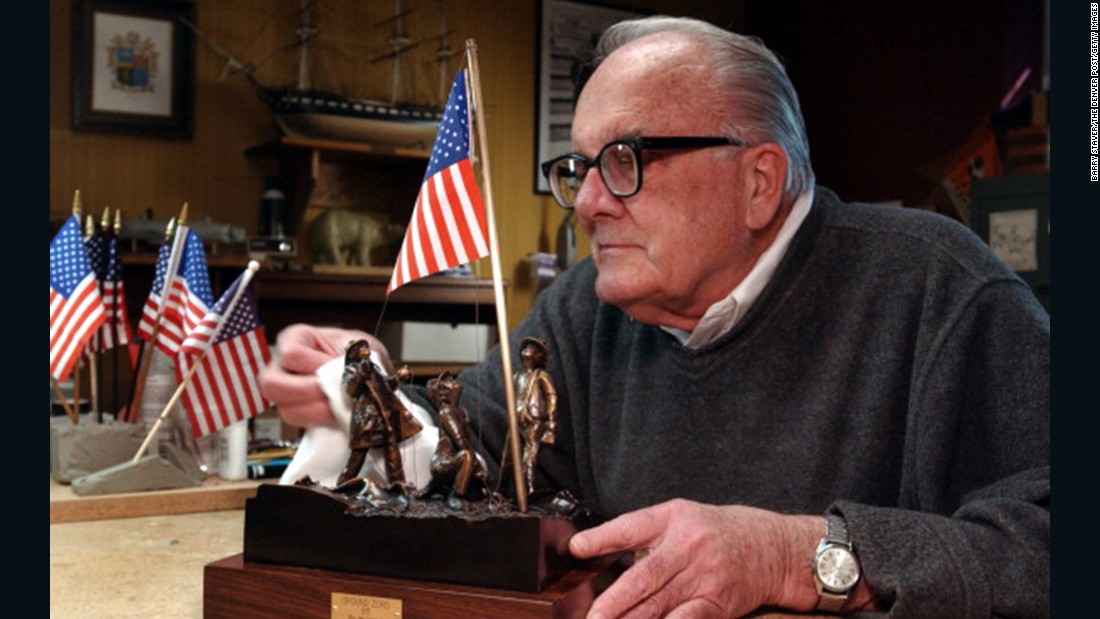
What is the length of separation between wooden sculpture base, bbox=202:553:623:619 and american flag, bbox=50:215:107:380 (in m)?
1.18

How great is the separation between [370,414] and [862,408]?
0.63 meters

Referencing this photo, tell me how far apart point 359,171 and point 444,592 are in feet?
11.4

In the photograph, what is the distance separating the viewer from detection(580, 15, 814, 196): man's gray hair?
1.43m

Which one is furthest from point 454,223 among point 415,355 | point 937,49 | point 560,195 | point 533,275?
point 937,49

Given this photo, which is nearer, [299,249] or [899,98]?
[299,249]

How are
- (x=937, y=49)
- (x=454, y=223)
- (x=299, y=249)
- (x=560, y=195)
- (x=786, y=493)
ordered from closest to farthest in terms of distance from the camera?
(x=454, y=223)
(x=786, y=493)
(x=560, y=195)
(x=299, y=249)
(x=937, y=49)

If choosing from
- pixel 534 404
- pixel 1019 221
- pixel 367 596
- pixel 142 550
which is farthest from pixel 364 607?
pixel 1019 221

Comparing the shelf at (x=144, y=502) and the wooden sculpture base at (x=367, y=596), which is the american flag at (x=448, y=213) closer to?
the wooden sculpture base at (x=367, y=596)

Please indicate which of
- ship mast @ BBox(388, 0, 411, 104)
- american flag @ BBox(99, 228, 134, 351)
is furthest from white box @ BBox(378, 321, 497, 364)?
american flag @ BBox(99, 228, 134, 351)

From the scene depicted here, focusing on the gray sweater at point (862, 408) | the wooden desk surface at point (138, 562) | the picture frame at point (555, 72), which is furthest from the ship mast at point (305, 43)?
the gray sweater at point (862, 408)

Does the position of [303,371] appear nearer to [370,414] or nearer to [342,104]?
[370,414]

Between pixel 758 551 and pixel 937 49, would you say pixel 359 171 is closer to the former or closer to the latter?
pixel 937 49

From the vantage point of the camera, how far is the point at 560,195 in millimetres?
1587

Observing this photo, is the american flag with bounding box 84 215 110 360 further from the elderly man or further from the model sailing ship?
the model sailing ship
